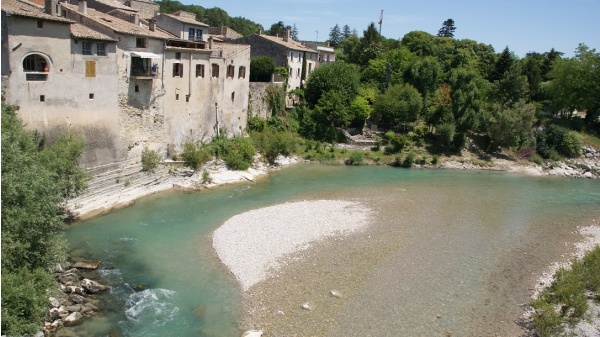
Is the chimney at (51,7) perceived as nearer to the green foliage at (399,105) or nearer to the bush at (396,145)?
the bush at (396,145)

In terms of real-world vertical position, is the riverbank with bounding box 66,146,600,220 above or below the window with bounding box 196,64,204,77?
A: below

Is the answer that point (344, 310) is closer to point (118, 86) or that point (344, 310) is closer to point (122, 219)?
point (122, 219)

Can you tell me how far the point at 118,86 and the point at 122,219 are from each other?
8605 millimetres

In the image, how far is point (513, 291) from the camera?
2041cm

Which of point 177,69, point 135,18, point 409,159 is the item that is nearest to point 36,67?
point 135,18

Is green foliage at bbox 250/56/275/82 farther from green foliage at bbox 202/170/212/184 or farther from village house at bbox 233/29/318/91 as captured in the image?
green foliage at bbox 202/170/212/184

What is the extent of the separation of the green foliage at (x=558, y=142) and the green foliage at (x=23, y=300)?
163ft

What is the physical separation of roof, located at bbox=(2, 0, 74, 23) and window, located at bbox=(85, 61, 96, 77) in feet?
8.66

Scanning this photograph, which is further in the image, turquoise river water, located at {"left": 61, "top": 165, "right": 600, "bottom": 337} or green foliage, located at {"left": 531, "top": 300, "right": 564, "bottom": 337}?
turquoise river water, located at {"left": 61, "top": 165, "right": 600, "bottom": 337}

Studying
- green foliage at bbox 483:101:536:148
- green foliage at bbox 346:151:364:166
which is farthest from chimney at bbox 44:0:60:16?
green foliage at bbox 483:101:536:148

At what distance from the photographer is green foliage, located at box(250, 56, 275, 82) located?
44656 mm

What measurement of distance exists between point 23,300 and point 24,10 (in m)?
16.2

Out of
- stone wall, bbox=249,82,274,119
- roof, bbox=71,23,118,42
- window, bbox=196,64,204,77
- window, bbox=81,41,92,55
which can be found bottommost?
stone wall, bbox=249,82,274,119

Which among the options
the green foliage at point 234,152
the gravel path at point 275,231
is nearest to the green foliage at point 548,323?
the gravel path at point 275,231
